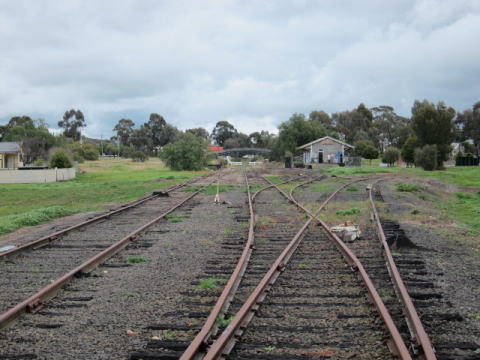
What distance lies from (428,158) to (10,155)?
152 feet

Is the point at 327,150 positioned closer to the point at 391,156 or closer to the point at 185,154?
the point at 391,156

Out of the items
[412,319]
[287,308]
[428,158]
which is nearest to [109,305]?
[287,308]

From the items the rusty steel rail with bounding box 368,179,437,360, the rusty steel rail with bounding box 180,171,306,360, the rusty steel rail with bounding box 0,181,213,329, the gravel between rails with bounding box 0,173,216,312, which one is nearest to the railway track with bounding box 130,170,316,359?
the rusty steel rail with bounding box 180,171,306,360

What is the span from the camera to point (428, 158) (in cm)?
4719

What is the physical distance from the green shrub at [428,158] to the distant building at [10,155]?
143 feet

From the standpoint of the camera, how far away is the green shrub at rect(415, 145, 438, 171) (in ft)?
154

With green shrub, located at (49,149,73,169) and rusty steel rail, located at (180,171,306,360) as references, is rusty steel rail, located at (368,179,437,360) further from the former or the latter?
green shrub, located at (49,149,73,169)

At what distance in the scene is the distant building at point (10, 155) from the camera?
184 ft

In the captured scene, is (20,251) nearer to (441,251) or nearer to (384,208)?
(441,251)

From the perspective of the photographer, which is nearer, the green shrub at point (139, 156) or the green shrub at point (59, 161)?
the green shrub at point (59, 161)

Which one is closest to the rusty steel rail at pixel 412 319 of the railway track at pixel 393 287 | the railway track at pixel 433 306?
the railway track at pixel 393 287

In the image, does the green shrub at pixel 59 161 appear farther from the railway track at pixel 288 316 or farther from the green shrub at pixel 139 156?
the green shrub at pixel 139 156

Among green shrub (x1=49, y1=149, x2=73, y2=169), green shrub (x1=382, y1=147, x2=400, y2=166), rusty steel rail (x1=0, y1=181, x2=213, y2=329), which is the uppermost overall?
green shrub (x1=382, y1=147, x2=400, y2=166)

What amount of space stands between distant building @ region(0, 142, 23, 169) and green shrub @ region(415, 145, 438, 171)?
143 ft
